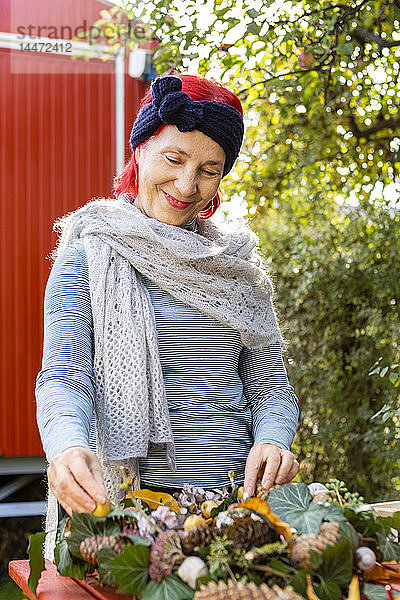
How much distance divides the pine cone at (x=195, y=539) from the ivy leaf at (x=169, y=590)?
0.05 m

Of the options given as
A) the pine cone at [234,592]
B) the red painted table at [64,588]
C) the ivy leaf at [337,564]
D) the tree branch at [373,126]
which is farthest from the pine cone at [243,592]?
the tree branch at [373,126]

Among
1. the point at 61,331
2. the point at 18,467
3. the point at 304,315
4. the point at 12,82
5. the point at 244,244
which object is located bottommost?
the point at 18,467

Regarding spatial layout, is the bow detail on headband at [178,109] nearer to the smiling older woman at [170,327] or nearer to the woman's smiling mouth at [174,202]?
the smiling older woman at [170,327]

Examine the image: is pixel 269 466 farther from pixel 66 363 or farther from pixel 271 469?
pixel 66 363

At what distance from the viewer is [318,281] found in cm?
484

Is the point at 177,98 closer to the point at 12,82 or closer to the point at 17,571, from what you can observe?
the point at 17,571

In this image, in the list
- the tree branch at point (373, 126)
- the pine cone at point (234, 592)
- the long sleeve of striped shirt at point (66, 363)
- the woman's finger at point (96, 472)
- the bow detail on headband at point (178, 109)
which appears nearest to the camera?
the pine cone at point (234, 592)

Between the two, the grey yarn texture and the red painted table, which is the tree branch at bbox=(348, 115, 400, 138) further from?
the red painted table

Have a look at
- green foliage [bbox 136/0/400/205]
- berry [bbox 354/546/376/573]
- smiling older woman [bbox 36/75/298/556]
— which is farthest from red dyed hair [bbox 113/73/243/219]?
green foliage [bbox 136/0/400/205]

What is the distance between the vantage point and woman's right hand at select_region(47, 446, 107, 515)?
1.20m

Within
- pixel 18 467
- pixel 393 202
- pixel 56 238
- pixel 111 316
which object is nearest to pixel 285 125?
pixel 393 202

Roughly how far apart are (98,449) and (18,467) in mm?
3136

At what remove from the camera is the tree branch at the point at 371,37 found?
3597mm

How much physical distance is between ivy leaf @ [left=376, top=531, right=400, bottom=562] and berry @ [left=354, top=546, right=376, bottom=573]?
0.09 m
